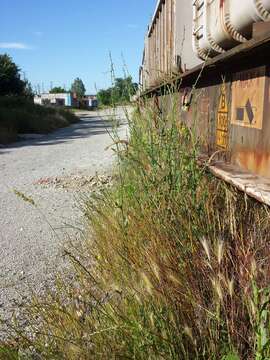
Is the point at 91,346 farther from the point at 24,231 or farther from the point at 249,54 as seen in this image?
the point at 24,231

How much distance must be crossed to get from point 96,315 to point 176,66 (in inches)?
133

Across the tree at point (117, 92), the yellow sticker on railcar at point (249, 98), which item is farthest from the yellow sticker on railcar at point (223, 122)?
the tree at point (117, 92)

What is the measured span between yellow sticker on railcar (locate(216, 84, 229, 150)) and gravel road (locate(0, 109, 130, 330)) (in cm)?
98

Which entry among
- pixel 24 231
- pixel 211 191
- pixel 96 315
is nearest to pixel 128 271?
pixel 96 315

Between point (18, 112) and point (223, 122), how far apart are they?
→ 841 inches

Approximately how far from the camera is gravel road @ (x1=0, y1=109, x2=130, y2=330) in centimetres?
349

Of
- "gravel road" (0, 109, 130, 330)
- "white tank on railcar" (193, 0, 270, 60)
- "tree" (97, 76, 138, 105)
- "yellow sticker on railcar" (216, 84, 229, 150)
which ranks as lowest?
"gravel road" (0, 109, 130, 330)

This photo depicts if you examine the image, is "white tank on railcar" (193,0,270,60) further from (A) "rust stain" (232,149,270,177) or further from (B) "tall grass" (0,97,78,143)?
(B) "tall grass" (0,97,78,143)

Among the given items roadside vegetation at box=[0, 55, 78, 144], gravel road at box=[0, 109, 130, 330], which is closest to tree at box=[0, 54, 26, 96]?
roadside vegetation at box=[0, 55, 78, 144]

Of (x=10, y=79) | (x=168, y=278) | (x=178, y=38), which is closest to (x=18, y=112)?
(x=10, y=79)

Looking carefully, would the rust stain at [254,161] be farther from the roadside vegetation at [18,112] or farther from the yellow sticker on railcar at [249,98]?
the roadside vegetation at [18,112]

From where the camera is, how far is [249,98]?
2.42 meters

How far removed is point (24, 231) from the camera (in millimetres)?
4797

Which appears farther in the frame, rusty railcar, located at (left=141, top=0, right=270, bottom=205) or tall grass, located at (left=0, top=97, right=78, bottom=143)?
tall grass, located at (left=0, top=97, right=78, bottom=143)
